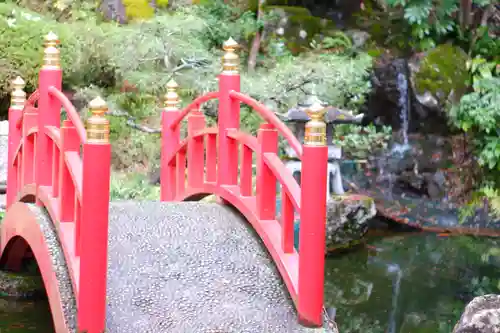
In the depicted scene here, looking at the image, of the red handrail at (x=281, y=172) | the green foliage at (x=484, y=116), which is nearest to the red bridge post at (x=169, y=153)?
the red handrail at (x=281, y=172)

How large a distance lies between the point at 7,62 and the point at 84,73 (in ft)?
3.63

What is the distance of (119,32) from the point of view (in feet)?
35.8

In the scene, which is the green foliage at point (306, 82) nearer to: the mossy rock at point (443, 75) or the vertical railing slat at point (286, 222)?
the mossy rock at point (443, 75)

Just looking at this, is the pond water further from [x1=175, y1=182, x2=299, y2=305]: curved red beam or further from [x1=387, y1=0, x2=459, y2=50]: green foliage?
[x1=387, y1=0, x2=459, y2=50]: green foliage

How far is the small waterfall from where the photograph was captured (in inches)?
502

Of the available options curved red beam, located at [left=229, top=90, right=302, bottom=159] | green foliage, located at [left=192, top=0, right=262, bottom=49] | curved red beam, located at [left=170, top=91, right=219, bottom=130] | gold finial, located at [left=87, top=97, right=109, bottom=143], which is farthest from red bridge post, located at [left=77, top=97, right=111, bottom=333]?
green foliage, located at [left=192, top=0, right=262, bottom=49]

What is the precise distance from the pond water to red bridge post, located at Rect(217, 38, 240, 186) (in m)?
2.13

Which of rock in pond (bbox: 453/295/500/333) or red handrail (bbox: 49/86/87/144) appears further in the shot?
rock in pond (bbox: 453/295/500/333)

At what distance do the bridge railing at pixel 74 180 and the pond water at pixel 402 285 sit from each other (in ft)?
5.49

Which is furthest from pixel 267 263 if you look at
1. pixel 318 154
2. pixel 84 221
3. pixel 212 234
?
pixel 84 221

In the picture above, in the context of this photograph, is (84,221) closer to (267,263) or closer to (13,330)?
(267,263)

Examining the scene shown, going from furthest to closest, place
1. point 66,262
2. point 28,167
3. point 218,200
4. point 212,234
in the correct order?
point 28,167 < point 218,200 < point 212,234 < point 66,262

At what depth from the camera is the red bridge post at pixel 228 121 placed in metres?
5.65

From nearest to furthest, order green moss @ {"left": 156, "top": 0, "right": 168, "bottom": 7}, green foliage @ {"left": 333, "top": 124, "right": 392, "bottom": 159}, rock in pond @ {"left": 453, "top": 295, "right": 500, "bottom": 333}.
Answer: rock in pond @ {"left": 453, "top": 295, "right": 500, "bottom": 333} → green foliage @ {"left": 333, "top": 124, "right": 392, "bottom": 159} → green moss @ {"left": 156, "top": 0, "right": 168, "bottom": 7}
